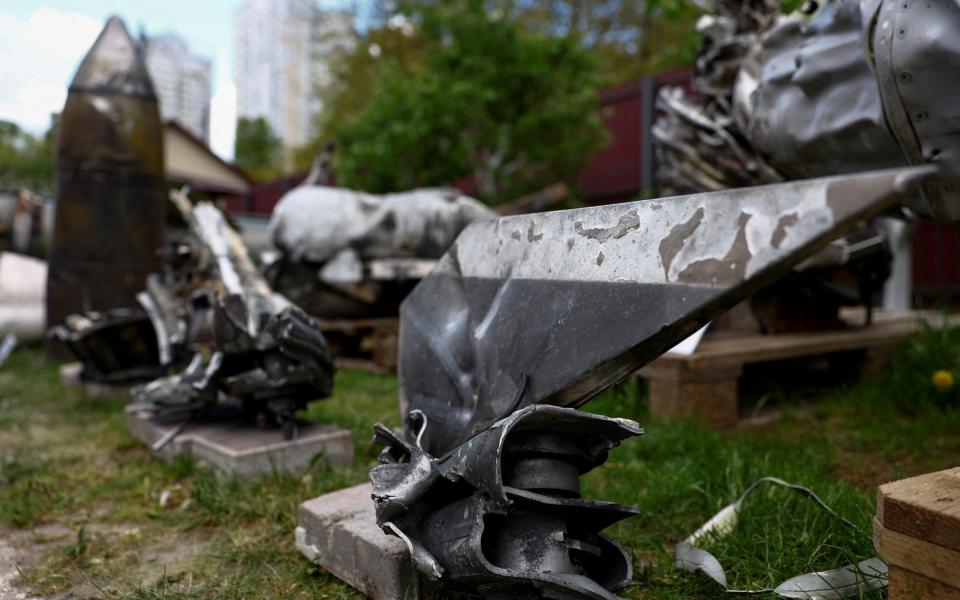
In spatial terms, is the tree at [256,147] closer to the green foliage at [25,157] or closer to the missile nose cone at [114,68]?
the green foliage at [25,157]

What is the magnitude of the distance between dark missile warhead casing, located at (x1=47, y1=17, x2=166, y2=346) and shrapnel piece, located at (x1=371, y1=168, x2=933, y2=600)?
14.1ft

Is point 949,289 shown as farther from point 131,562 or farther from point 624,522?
point 131,562

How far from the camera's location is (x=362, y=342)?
486 cm

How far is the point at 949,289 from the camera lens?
19.4 ft

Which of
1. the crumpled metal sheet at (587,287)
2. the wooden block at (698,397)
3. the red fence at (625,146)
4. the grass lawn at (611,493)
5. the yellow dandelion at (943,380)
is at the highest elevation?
the red fence at (625,146)

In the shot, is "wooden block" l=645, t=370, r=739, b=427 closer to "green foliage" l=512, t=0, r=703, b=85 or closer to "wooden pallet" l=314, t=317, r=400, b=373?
"wooden pallet" l=314, t=317, r=400, b=373

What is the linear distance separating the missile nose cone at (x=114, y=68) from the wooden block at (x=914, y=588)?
5.44 metres

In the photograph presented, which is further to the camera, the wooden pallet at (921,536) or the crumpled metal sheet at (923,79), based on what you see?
the crumpled metal sheet at (923,79)

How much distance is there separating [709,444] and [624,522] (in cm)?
71

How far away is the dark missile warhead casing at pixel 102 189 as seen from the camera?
16.7 ft

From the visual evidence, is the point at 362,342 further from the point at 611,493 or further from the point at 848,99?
the point at 848,99

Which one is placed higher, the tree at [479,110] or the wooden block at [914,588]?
the tree at [479,110]

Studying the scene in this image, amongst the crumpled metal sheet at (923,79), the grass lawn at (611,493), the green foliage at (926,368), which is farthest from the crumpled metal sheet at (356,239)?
the crumpled metal sheet at (923,79)

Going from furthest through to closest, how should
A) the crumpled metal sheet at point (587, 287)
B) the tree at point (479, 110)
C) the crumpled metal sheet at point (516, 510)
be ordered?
the tree at point (479, 110) < the crumpled metal sheet at point (516, 510) < the crumpled metal sheet at point (587, 287)
